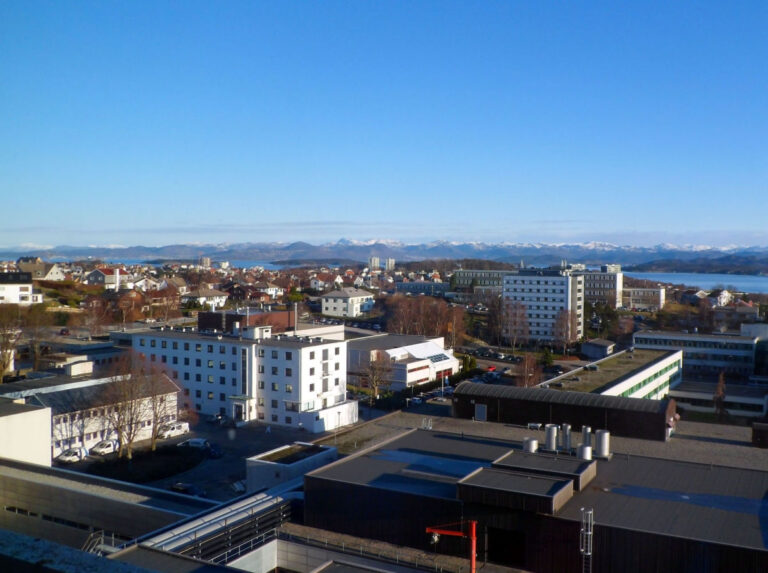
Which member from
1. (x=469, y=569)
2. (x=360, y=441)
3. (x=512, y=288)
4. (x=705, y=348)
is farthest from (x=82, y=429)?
(x=512, y=288)

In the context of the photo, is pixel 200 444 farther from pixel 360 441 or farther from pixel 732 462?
pixel 732 462

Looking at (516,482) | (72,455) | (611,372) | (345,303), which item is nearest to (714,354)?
(611,372)

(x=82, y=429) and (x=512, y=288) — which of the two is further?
(x=512, y=288)

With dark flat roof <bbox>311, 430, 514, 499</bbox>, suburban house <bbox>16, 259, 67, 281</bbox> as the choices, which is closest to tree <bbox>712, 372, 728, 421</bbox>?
dark flat roof <bbox>311, 430, 514, 499</bbox>

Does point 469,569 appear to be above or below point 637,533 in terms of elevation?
below

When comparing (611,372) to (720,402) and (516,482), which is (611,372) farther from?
(516,482)

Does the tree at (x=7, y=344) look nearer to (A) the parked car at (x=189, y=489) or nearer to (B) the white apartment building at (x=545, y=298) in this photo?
(A) the parked car at (x=189, y=489)
